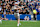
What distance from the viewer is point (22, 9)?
26.7ft

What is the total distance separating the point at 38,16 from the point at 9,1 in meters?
3.06

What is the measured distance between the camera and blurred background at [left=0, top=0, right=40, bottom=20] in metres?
7.65

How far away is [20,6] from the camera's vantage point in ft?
27.0

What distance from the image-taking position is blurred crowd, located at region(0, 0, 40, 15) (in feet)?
26.3

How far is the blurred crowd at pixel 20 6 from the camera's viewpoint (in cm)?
802

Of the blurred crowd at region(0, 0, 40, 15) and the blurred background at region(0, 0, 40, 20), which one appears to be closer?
the blurred background at region(0, 0, 40, 20)

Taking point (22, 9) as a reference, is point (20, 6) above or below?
above

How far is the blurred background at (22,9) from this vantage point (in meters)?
7.65

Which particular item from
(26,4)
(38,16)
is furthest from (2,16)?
(38,16)

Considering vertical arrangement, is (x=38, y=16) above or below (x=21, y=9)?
below

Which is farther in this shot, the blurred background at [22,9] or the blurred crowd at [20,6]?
the blurred crowd at [20,6]

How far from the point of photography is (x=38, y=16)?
7.47 meters

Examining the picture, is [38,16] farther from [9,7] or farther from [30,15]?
[9,7]

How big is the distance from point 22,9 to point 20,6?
342 millimetres
